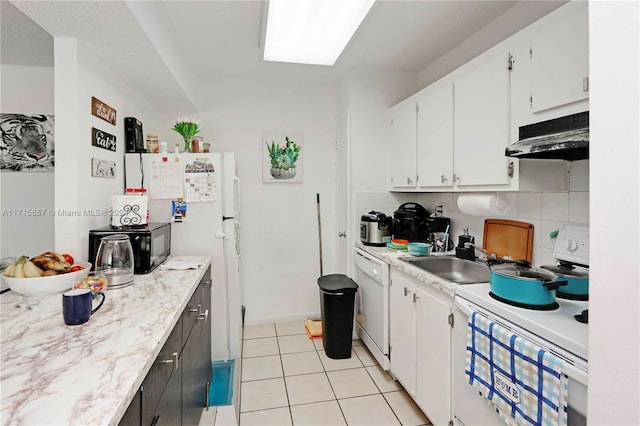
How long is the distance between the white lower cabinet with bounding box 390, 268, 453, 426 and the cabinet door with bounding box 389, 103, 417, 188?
35.6 inches

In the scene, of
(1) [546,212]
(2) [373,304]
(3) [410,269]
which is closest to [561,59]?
(1) [546,212]

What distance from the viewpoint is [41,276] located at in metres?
1.42

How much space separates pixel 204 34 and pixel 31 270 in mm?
1989

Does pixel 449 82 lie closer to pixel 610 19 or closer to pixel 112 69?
pixel 610 19

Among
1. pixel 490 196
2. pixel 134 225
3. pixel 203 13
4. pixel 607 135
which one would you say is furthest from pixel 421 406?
pixel 203 13

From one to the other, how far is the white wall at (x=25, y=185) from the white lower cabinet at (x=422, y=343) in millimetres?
2702

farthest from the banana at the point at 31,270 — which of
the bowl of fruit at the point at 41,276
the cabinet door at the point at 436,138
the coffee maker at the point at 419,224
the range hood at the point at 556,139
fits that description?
the coffee maker at the point at 419,224

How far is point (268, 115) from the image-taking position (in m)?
3.51

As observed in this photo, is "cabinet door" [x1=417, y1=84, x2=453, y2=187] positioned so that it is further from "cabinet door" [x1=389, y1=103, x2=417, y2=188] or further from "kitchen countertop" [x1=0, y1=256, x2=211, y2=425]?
"kitchen countertop" [x1=0, y1=256, x2=211, y2=425]

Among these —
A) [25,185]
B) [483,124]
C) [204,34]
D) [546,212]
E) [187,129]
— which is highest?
[204,34]

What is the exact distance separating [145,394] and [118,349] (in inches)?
6.1

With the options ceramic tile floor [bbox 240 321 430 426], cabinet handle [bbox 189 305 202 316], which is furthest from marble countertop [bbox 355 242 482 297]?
cabinet handle [bbox 189 305 202 316]

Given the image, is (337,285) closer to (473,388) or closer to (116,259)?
(473,388)

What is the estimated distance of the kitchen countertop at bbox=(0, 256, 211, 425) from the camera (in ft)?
2.36
